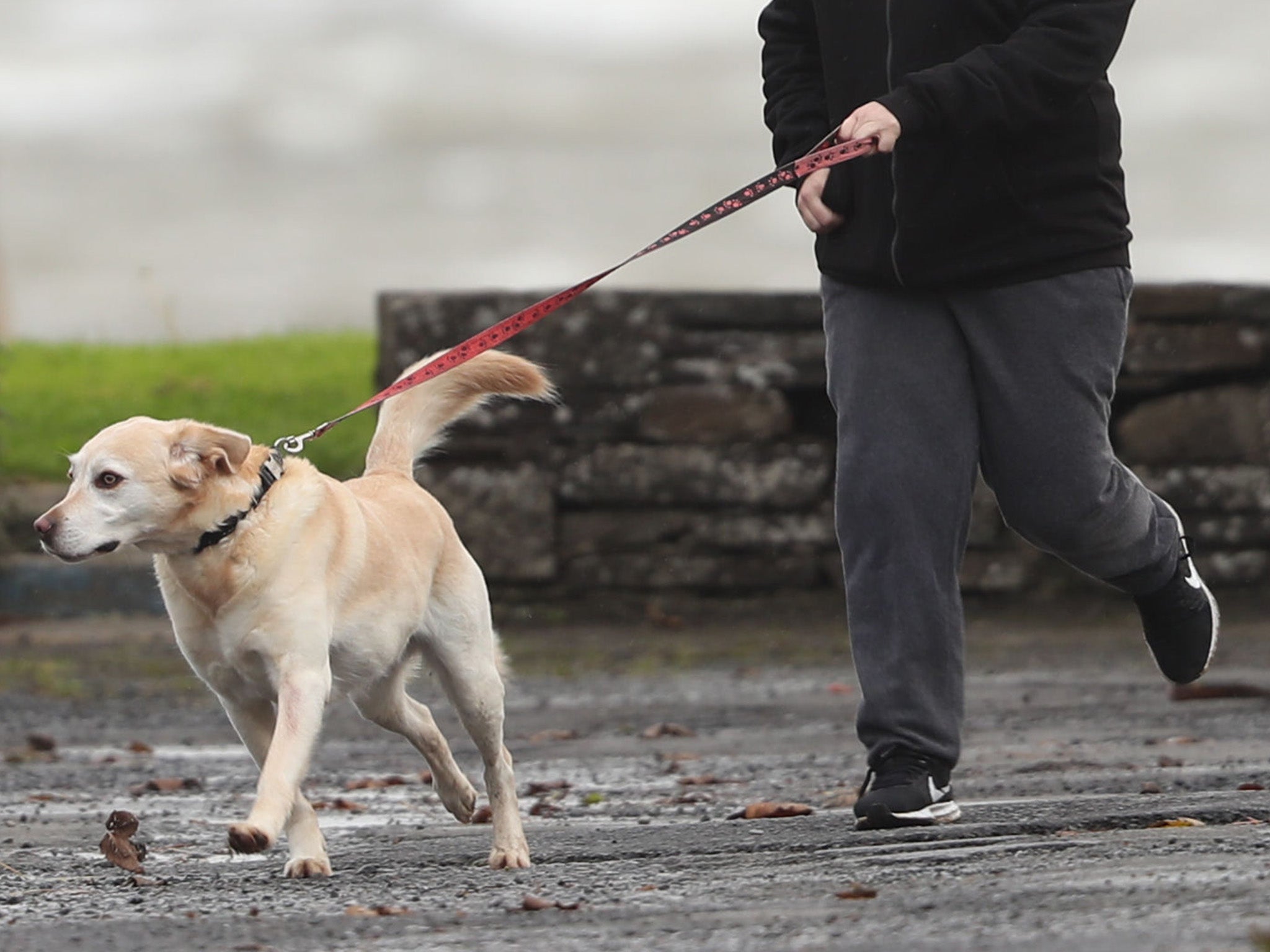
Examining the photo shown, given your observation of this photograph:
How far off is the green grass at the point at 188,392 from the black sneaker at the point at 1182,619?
660cm

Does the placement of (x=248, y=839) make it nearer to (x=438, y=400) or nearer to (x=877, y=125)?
(x=438, y=400)

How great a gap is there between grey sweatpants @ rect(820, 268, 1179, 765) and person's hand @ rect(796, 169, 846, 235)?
0.55 ft

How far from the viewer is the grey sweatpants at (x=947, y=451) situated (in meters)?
4.45

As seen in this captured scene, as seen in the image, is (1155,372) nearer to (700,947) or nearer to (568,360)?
(568,360)

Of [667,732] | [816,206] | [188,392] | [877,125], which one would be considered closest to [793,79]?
[816,206]

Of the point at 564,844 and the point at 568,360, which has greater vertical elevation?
the point at 568,360

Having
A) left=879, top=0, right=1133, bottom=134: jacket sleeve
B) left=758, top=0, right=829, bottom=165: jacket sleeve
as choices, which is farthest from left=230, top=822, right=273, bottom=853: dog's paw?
left=758, top=0, right=829, bottom=165: jacket sleeve

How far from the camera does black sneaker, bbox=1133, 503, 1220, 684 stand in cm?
490

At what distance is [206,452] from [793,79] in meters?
1.69

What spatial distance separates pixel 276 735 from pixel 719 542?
6.31 metres

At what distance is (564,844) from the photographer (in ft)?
14.7

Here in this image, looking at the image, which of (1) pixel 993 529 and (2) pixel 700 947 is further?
(1) pixel 993 529

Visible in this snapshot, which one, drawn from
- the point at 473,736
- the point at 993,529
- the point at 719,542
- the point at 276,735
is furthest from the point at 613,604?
the point at 276,735

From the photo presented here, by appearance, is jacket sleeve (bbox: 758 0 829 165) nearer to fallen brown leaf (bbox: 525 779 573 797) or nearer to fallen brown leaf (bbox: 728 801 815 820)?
fallen brown leaf (bbox: 728 801 815 820)
